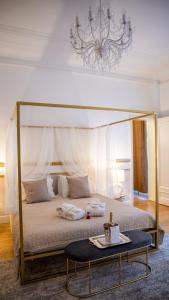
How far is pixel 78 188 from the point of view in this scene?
13.5ft

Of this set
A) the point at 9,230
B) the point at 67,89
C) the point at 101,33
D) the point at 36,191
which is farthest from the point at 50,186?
the point at 101,33

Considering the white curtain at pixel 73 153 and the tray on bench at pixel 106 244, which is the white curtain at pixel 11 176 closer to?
the white curtain at pixel 73 153

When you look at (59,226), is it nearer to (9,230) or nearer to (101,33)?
(9,230)

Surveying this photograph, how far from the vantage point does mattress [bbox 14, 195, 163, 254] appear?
2406 mm

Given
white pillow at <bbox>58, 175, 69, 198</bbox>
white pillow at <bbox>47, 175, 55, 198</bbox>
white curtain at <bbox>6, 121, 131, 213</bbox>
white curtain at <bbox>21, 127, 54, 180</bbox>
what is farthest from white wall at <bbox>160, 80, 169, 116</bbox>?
white pillow at <bbox>47, 175, 55, 198</bbox>

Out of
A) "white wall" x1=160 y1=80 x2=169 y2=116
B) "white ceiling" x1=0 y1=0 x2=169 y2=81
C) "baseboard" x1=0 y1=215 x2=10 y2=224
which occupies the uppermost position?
"white ceiling" x1=0 y1=0 x2=169 y2=81

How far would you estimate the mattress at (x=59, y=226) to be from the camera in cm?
241

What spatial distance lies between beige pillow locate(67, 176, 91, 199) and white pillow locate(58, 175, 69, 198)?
9 cm

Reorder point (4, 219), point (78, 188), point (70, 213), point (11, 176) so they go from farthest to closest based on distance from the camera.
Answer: point (4, 219) → point (78, 188) → point (11, 176) → point (70, 213)

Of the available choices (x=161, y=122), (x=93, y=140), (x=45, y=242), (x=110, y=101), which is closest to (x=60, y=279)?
(x=45, y=242)

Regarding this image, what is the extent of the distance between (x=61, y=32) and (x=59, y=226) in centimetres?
273

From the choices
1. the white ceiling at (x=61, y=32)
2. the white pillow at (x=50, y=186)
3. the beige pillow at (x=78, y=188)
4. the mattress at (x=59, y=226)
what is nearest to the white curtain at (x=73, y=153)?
the white pillow at (x=50, y=186)

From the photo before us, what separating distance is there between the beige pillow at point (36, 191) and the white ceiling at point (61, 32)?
7.55ft

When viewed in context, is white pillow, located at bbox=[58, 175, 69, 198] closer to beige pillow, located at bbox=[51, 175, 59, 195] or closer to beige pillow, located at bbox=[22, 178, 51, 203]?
beige pillow, located at bbox=[51, 175, 59, 195]
